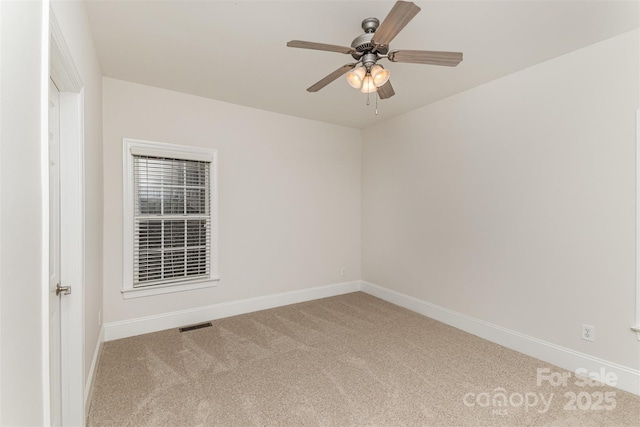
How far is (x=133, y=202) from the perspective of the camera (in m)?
3.26

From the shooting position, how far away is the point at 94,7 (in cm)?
204

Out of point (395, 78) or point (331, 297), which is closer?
point (395, 78)

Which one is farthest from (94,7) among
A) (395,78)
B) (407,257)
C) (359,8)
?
(407,257)

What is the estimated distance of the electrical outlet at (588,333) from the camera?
2488mm

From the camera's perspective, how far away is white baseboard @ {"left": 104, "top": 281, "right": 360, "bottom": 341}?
10.5 ft

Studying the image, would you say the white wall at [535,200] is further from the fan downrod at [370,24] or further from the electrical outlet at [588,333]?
the fan downrod at [370,24]

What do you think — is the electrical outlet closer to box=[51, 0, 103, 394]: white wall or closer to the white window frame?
the white window frame

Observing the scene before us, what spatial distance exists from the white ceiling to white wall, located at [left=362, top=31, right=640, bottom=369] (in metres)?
0.31

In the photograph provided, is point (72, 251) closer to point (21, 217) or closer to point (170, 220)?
point (21, 217)

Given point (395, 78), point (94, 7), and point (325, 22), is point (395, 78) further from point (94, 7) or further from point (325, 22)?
point (94, 7)

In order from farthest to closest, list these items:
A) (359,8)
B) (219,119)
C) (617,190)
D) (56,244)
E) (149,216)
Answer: (219,119) → (149,216) → (617,190) → (359,8) → (56,244)

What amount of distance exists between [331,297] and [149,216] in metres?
2.76

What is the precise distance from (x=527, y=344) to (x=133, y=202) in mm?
4289

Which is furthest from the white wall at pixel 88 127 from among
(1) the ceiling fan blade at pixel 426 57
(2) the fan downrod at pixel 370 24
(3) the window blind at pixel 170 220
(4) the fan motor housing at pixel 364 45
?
(1) the ceiling fan blade at pixel 426 57
